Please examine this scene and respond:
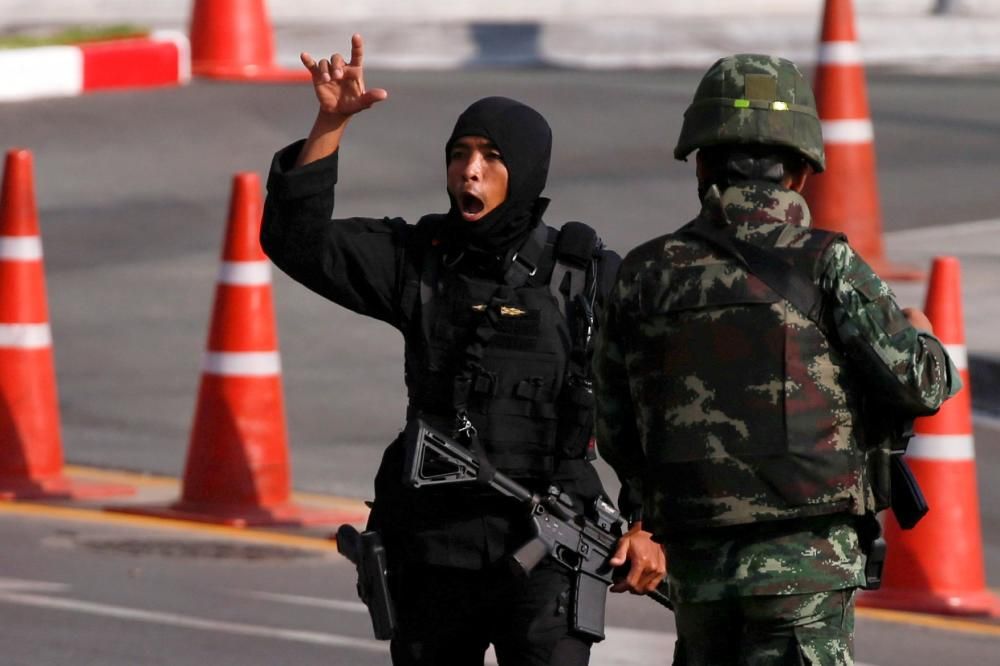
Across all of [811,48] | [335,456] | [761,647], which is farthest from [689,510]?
[811,48]

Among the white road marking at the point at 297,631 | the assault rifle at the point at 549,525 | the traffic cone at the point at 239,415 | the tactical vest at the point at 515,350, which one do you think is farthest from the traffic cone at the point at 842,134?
the assault rifle at the point at 549,525

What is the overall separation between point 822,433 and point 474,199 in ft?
2.73

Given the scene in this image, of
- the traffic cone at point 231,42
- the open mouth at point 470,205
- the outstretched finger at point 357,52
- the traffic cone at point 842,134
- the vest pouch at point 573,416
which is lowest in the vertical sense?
the vest pouch at point 573,416

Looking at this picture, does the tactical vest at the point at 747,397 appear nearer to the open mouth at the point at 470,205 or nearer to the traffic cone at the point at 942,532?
the open mouth at the point at 470,205

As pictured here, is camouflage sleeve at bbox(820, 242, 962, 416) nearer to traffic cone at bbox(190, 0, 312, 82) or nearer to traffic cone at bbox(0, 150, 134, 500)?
traffic cone at bbox(0, 150, 134, 500)

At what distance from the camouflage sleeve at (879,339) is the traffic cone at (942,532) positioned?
9.78ft

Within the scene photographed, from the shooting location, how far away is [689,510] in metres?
4.00

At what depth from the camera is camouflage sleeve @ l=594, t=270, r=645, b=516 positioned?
409cm

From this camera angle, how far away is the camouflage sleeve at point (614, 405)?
13.4 ft

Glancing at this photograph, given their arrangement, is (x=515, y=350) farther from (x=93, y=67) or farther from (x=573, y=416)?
(x=93, y=67)

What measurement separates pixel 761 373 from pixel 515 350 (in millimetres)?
620

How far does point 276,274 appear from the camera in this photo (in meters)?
11.3

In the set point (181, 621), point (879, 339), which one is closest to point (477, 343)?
point (879, 339)

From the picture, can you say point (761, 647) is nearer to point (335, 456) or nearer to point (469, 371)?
point (469, 371)
